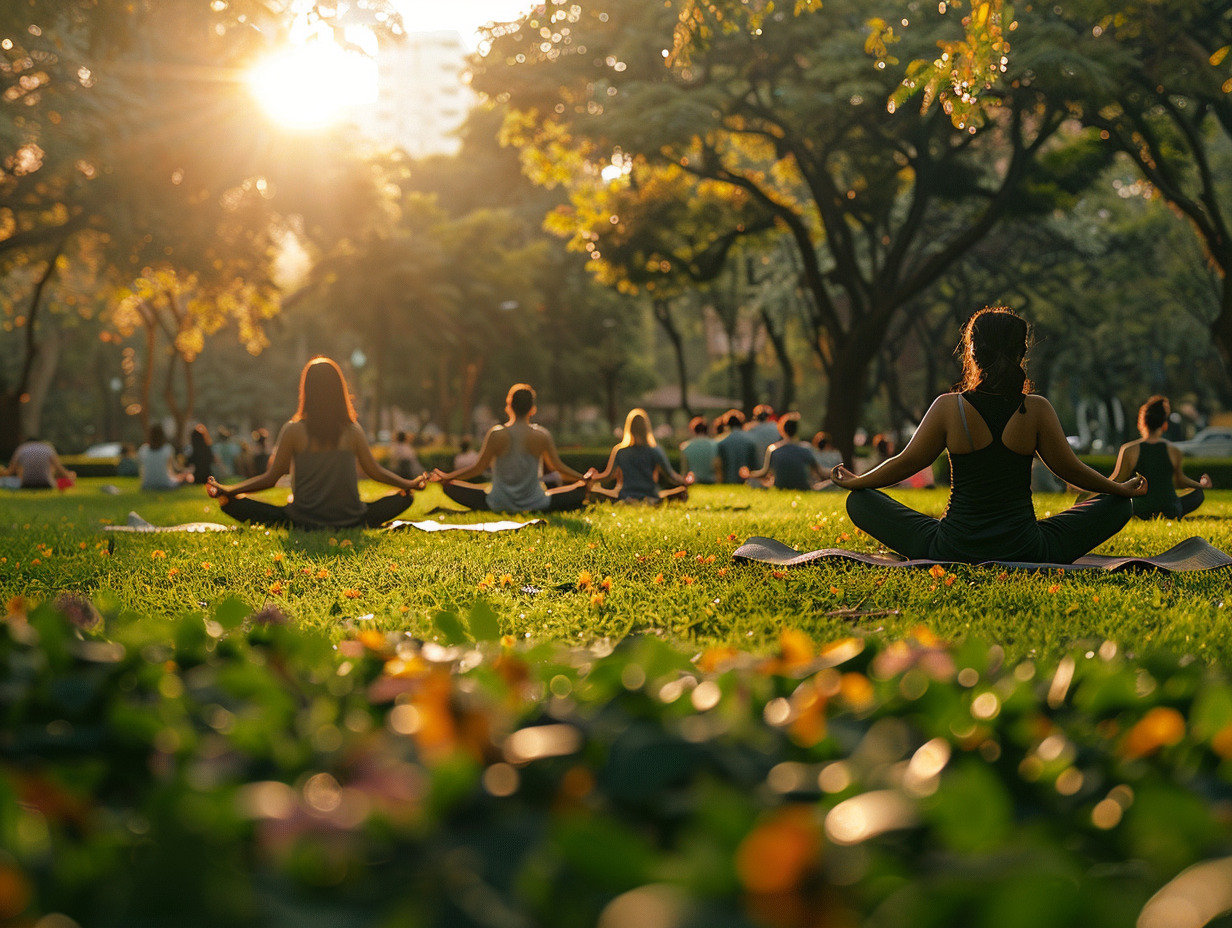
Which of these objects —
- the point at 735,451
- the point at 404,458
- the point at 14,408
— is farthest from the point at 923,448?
the point at 14,408

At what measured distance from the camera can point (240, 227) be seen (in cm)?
2538

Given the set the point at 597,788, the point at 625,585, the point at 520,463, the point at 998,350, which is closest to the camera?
the point at 597,788

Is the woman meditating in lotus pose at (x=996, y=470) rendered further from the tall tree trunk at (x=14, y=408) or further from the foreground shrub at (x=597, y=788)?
the tall tree trunk at (x=14, y=408)

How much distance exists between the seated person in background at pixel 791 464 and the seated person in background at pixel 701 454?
75.2 inches

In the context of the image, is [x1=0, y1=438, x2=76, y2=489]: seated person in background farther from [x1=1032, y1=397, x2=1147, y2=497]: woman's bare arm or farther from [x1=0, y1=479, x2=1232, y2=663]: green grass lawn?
[x1=1032, y1=397, x2=1147, y2=497]: woman's bare arm

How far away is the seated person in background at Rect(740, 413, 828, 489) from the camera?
16219 millimetres

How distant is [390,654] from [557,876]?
4.43ft

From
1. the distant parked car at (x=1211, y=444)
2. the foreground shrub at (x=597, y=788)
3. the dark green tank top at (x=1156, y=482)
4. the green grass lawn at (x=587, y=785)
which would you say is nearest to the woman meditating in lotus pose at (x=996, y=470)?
the green grass lawn at (x=587, y=785)

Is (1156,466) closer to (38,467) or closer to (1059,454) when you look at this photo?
(1059,454)

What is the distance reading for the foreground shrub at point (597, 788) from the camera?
48.9 inches

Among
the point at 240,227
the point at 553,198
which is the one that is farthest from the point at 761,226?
the point at 553,198

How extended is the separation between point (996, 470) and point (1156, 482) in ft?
19.5

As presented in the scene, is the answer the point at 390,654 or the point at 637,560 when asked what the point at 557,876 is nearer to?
the point at 390,654

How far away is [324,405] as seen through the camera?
10.1m
